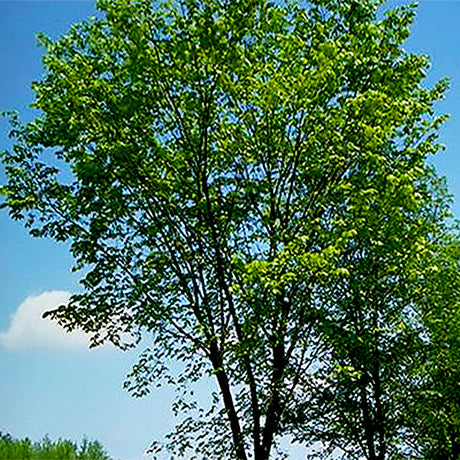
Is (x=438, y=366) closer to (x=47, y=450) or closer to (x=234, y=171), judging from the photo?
(x=234, y=171)

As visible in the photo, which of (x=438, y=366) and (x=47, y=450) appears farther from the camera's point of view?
(x=438, y=366)

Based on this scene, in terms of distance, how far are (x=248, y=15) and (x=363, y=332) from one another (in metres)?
10.3

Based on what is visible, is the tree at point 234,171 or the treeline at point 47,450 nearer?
the treeline at point 47,450

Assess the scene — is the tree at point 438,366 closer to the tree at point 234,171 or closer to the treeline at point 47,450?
the tree at point 234,171

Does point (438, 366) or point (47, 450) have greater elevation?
point (438, 366)

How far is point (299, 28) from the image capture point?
23797mm

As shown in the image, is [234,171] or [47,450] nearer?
[47,450]

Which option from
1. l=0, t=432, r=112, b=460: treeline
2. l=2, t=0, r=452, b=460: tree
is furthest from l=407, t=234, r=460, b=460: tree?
l=0, t=432, r=112, b=460: treeline

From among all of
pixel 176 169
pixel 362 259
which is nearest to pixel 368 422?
pixel 362 259

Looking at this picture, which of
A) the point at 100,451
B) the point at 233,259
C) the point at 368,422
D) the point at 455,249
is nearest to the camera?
the point at 100,451

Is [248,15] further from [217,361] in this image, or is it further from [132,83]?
[217,361]

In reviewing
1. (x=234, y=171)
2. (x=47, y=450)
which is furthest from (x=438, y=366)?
(x=47, y=450)

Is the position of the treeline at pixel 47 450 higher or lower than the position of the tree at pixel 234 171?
lower

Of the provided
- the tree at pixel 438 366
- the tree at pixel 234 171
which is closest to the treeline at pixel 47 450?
the tree at pixel 234 171
